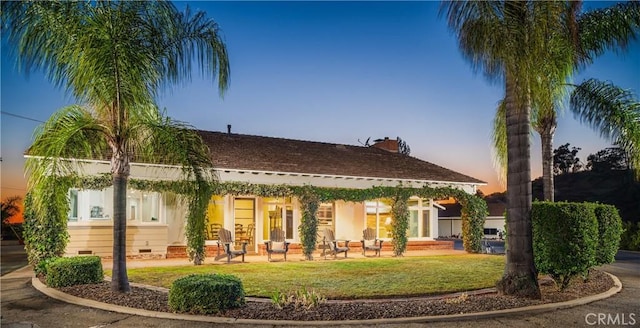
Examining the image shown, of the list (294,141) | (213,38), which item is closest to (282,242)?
(294,141)

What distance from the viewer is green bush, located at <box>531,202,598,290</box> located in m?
9.19

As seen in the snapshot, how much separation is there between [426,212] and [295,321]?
56.2 ft

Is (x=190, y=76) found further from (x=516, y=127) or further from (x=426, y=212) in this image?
(x=426, y=212)

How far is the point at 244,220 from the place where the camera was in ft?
71.4

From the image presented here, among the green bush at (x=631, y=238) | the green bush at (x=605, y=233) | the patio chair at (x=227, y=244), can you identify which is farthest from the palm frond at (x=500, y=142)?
the green bush at (x=631, y=238)

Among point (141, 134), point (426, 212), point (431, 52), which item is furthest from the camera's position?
point (426, 212)

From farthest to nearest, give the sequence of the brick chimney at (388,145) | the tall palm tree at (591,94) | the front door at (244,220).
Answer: the brick chimney at (388,145) → the front door at (244,220) → the tall palm tree at (591,94)

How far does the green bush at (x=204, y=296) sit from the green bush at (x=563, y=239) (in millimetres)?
6158

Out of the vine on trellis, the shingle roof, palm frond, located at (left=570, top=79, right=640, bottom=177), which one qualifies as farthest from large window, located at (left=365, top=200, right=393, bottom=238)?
palm frond, located at (left=570, top=79, right=640, bottom=177)

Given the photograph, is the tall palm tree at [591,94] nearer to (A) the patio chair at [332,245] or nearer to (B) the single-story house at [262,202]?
(A) the patio chair at [332,245]

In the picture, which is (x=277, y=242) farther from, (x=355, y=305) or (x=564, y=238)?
(x=564, y=238)

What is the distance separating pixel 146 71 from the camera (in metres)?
9.39

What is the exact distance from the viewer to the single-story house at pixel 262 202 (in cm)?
1650

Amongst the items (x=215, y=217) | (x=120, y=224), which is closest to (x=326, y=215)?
(x=215, y=217)
